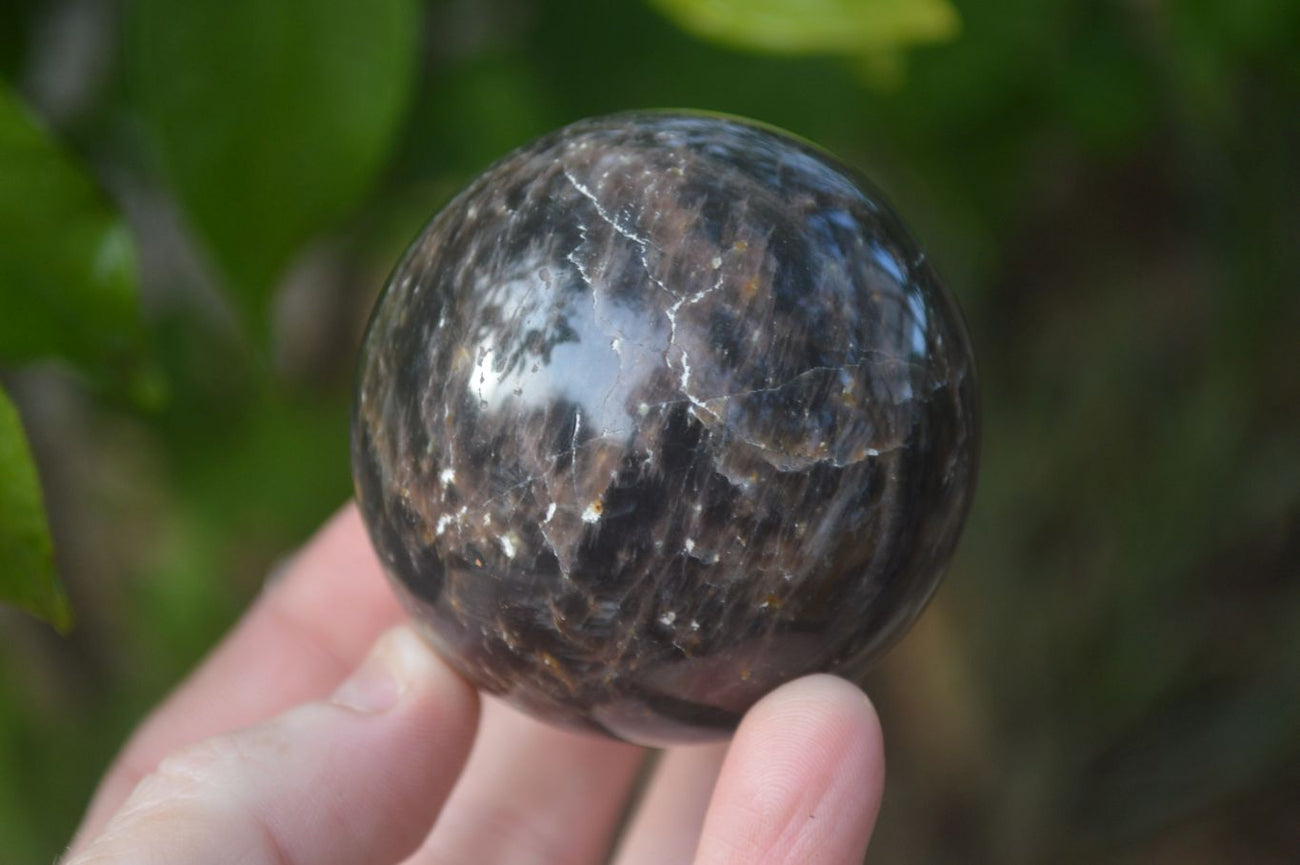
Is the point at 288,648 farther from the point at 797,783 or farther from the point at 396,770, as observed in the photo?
the point at 797,783

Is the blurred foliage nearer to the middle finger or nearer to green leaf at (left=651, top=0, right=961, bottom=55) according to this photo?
green leaf at (left=651, top=0, right=961, bottom=55)

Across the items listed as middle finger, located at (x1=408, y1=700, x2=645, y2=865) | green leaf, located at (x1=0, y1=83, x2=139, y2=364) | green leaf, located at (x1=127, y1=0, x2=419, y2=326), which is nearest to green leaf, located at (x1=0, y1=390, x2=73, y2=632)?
green leaf, located at (x1=0, y1=83, x2=139, y2=364)

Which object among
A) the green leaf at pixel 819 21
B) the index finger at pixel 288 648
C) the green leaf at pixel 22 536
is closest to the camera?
the green leaf at pixel 22 536

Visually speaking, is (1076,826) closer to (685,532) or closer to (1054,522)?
(1054,522)

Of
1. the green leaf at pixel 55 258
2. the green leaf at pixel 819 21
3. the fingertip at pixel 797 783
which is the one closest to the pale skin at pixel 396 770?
the fingertip at pixel 797 783

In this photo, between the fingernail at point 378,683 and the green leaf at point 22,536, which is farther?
the fingernail at point 378,683

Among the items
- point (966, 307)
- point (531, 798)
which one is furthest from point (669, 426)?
point (966, 307)

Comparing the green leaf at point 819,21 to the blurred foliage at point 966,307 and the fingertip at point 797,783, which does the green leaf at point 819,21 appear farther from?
the fingertip at point 797,783

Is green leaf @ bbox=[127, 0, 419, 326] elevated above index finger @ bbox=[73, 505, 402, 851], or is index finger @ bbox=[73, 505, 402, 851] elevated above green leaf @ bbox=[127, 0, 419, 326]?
green leaf @ bbox=[127, 0, 419, 326]

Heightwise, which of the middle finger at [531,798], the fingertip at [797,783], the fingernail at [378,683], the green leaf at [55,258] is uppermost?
the green leaf at [55,258]
